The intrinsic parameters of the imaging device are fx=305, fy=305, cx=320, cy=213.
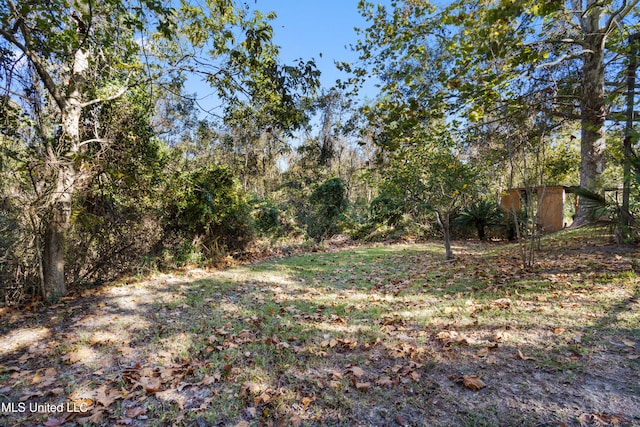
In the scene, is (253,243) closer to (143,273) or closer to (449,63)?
(143,273)

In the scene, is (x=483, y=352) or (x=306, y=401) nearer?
(x=306, y=401)

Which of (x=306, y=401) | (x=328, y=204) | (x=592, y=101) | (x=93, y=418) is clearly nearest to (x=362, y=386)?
(x=306, y=401)

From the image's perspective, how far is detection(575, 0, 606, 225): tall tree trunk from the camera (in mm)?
7282

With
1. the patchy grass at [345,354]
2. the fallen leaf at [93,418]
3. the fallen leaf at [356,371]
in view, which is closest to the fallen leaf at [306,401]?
the patchy grass at [345,354]

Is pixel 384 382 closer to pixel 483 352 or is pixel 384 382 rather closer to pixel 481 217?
pixel 483 352

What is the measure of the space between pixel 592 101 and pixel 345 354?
914 cm

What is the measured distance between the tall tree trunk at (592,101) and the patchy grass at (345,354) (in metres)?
4.18

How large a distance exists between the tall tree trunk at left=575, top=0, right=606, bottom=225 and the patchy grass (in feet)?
13.7

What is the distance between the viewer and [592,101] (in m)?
7.70

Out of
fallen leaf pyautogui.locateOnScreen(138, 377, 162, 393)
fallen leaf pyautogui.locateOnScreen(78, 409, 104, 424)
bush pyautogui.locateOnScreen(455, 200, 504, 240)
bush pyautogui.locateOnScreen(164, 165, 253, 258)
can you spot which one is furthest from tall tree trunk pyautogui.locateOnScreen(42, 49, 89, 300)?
bush pyautogui.locateOnScreen(455, 200, 504, 240)

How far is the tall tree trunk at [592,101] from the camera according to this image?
7.28m

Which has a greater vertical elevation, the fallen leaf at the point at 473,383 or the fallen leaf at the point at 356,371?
the fallen leaf at the point at 473,383

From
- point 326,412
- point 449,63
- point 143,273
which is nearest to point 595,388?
point 326,412

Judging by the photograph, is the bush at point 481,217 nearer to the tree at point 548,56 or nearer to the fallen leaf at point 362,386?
the tree at point 548,56
